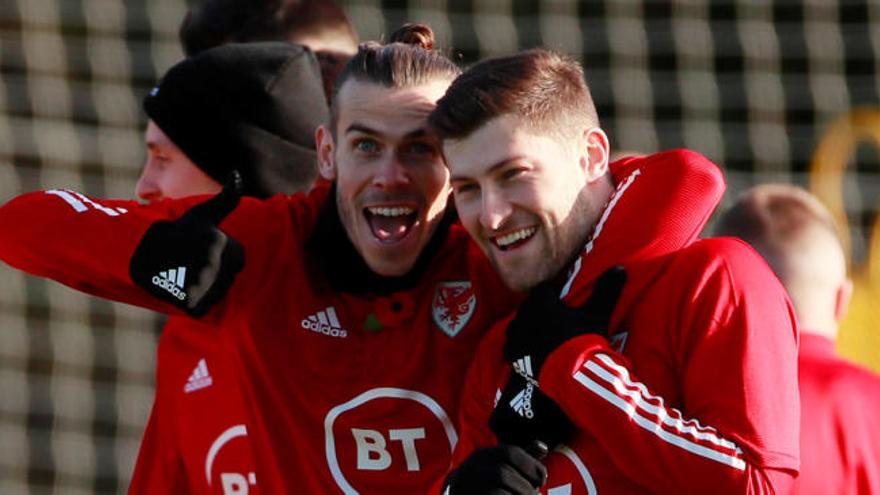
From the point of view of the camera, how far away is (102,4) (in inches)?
238

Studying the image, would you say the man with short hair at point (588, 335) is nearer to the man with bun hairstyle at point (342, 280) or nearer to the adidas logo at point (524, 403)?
the adidas logo at point (524, 403)

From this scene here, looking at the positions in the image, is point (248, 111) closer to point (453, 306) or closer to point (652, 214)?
point (453, 306)

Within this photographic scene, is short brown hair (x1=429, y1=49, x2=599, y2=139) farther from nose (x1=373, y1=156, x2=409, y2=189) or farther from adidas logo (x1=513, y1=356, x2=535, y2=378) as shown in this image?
adidas logo (x1=513, y1=356, x2=535, y2=378)

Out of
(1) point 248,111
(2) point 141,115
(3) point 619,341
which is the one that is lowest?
(2) point 141,115

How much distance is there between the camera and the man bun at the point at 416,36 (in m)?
2.56

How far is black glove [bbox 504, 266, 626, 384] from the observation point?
2.09 m

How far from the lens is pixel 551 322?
6.91 ft

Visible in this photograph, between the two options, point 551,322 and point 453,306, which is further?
point 453,306

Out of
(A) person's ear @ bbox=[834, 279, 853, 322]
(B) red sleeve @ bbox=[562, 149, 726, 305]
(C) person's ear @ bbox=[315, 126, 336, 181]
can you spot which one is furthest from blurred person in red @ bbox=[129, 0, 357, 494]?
(A) person's ear @ bbox=[834, 279, 853, 322]

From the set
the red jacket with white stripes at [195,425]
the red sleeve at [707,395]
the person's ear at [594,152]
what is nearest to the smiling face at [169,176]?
the red jacket with white stripes at [195,425]

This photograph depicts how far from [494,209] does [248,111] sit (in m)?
0.76

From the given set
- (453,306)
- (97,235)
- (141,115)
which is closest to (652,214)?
(453,306)

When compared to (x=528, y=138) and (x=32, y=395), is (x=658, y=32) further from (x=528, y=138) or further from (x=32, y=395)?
(x=528, y=138)

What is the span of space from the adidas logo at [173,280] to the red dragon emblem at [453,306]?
1.21 feet
